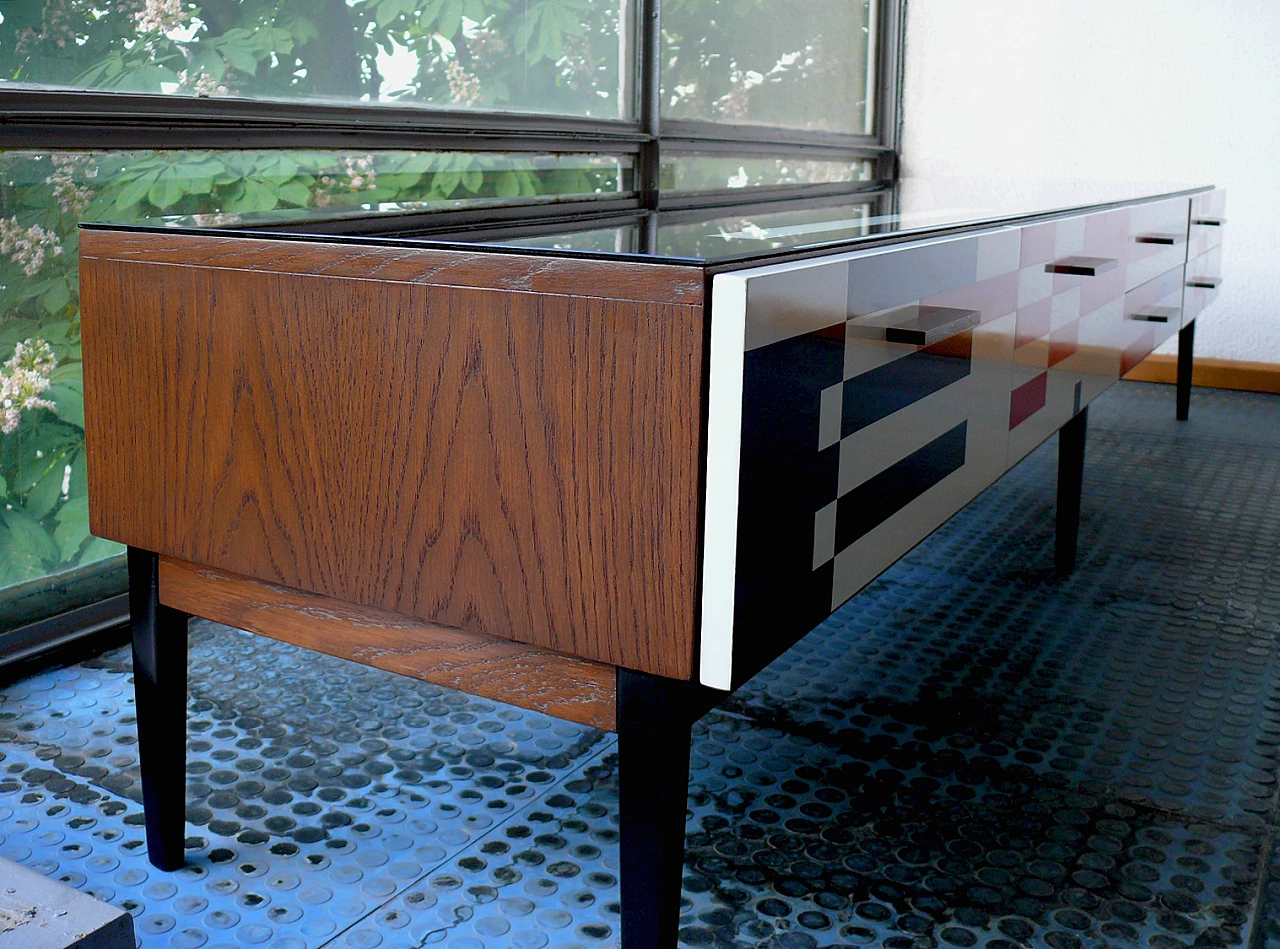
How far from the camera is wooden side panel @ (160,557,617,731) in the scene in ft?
2.91

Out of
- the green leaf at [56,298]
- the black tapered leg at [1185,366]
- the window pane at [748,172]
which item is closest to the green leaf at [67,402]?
the green leaf at [56,298]

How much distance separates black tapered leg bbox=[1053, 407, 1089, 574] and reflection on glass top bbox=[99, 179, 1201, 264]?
1.32 feet

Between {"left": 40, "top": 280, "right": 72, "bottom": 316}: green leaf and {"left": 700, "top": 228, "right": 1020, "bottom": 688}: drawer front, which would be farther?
{"left": 40, "top": 280, "right": 72, "bottom": 316}: green leaf

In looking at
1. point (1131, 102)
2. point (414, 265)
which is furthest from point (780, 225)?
point (1131, 102)

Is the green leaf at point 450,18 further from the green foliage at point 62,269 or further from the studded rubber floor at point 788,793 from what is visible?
the studded rubber floor at point 788,793

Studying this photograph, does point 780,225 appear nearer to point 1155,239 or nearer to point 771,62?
point 1155,239

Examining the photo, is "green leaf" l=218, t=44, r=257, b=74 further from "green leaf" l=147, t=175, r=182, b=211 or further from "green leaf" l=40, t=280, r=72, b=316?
"green leaf" l=40, t=280, r=72, b=316

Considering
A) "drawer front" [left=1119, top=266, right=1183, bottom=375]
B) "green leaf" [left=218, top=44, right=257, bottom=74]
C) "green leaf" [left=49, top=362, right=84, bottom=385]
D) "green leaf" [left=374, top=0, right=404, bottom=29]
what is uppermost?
"green leaf" [left=374, top=0, right=404, bottom=29]

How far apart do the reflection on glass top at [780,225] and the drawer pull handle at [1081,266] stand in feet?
0.22

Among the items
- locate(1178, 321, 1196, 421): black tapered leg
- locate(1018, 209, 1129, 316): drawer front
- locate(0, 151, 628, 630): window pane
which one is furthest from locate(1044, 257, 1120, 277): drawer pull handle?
locate(1178, 321, 1196, 421): black tapered leg

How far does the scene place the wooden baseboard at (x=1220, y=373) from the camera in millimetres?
4004

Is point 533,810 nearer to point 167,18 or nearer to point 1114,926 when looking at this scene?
point 1114,926

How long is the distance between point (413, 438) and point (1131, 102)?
400 centimetres

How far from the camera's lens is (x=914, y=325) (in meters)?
1.06
